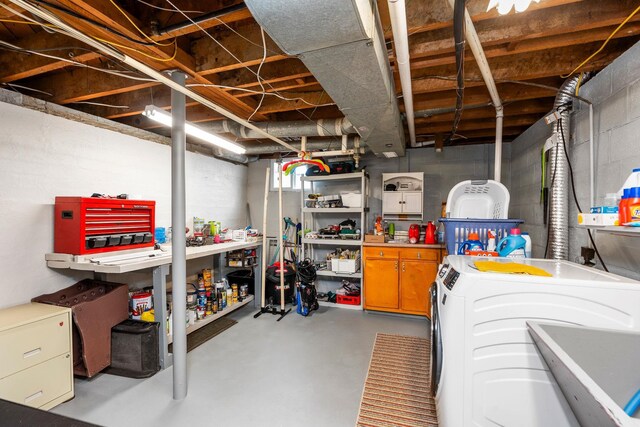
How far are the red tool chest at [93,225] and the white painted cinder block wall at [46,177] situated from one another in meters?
0.16

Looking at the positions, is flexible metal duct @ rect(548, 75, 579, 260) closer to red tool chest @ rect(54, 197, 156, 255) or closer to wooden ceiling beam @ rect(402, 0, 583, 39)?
wooden ceiling beam @ rect(402, 0, 583, 39)

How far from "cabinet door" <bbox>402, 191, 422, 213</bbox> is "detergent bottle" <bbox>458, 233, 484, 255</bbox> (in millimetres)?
1721

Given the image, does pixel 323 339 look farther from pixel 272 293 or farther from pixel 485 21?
pixel 485 21

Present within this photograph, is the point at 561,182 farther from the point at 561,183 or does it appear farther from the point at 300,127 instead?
the point at 300,127

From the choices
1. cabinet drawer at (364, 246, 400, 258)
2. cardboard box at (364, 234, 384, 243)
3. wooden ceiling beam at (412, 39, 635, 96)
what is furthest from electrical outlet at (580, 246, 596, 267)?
cardboard box at (364, 234, 384, 243)

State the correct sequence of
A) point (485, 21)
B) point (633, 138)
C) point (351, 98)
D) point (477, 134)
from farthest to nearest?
point (477, 134), point (351, 98), point (485, 21), point (633, 138)

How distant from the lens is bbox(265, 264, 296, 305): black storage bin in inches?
163

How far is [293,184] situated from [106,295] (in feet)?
10.5

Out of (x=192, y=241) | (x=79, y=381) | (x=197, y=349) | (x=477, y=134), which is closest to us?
(x=79, y=381)

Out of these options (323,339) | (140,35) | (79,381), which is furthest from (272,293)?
(140,35)

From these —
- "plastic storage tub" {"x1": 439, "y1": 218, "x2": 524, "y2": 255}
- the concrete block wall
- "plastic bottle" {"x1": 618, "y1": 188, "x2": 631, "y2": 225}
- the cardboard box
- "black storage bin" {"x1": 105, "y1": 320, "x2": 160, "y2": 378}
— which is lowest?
"black storage bin" {"x1": 105, "y1": 320, "x2": 160, "y2": 378}

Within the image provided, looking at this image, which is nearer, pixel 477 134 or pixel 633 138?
pixel 633 138

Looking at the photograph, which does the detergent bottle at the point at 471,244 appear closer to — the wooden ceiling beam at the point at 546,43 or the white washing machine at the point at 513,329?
the white washing machine at the point at 513,329

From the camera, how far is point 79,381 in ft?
7.64
